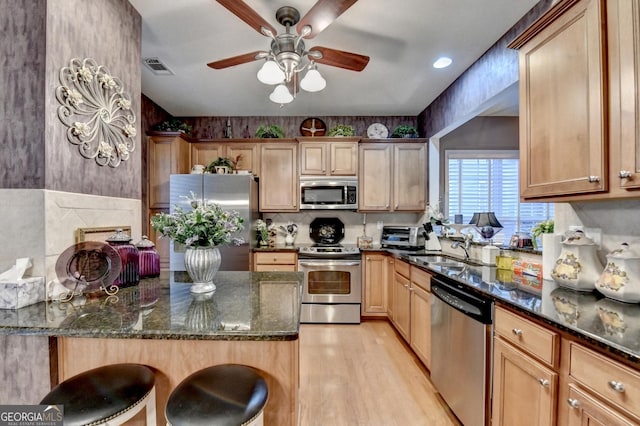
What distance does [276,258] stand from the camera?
11.6 ft

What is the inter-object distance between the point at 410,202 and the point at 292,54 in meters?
2.62

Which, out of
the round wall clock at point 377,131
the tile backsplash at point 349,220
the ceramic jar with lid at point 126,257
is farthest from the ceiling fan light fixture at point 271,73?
the tile backsplash at point 349,220

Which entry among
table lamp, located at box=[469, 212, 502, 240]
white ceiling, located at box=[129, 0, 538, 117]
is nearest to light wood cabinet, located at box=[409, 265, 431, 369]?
A: table lamp, located at box=[469, 212, 502, 240]

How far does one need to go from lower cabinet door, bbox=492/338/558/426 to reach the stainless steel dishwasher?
0.22 feet

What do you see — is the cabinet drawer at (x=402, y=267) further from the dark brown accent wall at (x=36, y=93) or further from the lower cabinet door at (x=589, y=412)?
the dark brown accent wall at (x=36, y=93)

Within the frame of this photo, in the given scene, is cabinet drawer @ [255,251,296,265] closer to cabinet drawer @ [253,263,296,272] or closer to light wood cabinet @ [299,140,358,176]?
cabinet drawer @ [253,263,296,272]

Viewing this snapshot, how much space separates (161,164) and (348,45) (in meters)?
2.66

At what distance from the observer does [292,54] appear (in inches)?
71.8

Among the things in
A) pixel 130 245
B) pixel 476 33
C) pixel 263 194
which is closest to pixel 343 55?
pixel 476 33

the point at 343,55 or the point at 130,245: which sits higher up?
the point at 343,55

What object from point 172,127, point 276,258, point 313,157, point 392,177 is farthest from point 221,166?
point 392,177

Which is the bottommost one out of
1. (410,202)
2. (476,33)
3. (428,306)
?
(428,306)

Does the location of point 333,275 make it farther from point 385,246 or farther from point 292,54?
point 292,54

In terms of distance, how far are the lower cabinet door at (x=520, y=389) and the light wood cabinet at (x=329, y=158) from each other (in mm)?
2708
